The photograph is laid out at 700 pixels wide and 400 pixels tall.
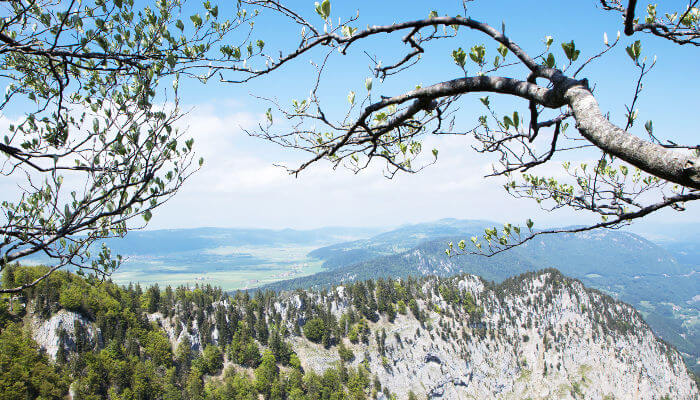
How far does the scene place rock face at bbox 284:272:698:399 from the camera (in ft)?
310

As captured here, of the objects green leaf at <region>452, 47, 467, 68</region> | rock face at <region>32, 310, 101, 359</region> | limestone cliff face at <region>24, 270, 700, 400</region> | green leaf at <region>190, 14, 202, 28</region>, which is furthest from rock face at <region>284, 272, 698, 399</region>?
green leaf at <region>452, 47, 467, 68</region>

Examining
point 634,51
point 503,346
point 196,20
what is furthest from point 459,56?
point 503,346

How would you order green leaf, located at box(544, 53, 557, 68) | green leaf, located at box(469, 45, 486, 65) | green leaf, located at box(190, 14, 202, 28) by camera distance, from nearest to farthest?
green leaf, located at box(544, 53, 557, 68) < green leaf, located at box(469, 45, 486, 65) < green leaf, located at box(190, 14, 202, 28)

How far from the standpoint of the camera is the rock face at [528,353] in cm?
9456

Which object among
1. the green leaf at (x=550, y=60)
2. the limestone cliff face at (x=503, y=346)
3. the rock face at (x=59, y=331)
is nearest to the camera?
the green leaf at (x=550, y=60)

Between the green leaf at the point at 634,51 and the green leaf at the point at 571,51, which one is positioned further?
the green leaf at the point at 634,51

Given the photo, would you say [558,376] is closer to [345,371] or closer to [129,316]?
[345,371]

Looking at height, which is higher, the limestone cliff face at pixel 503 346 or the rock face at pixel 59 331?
the rock face at pixel 59 331

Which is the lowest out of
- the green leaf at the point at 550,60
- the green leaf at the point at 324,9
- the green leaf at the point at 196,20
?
the green leaf at the point at 550,60

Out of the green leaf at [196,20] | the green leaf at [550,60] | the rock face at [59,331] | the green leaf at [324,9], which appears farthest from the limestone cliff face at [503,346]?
the green leaf at [550,60]

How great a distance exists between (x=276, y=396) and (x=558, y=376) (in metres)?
88.6

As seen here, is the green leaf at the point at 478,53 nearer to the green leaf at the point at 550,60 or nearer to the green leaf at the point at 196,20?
the green leaf at the point at 550,60

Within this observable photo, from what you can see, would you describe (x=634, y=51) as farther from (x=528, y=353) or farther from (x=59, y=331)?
(x=528, y=353)

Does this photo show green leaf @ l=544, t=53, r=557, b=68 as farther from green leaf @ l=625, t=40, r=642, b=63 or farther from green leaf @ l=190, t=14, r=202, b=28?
green leaf @ l=190, t=14, r=202, b=28
